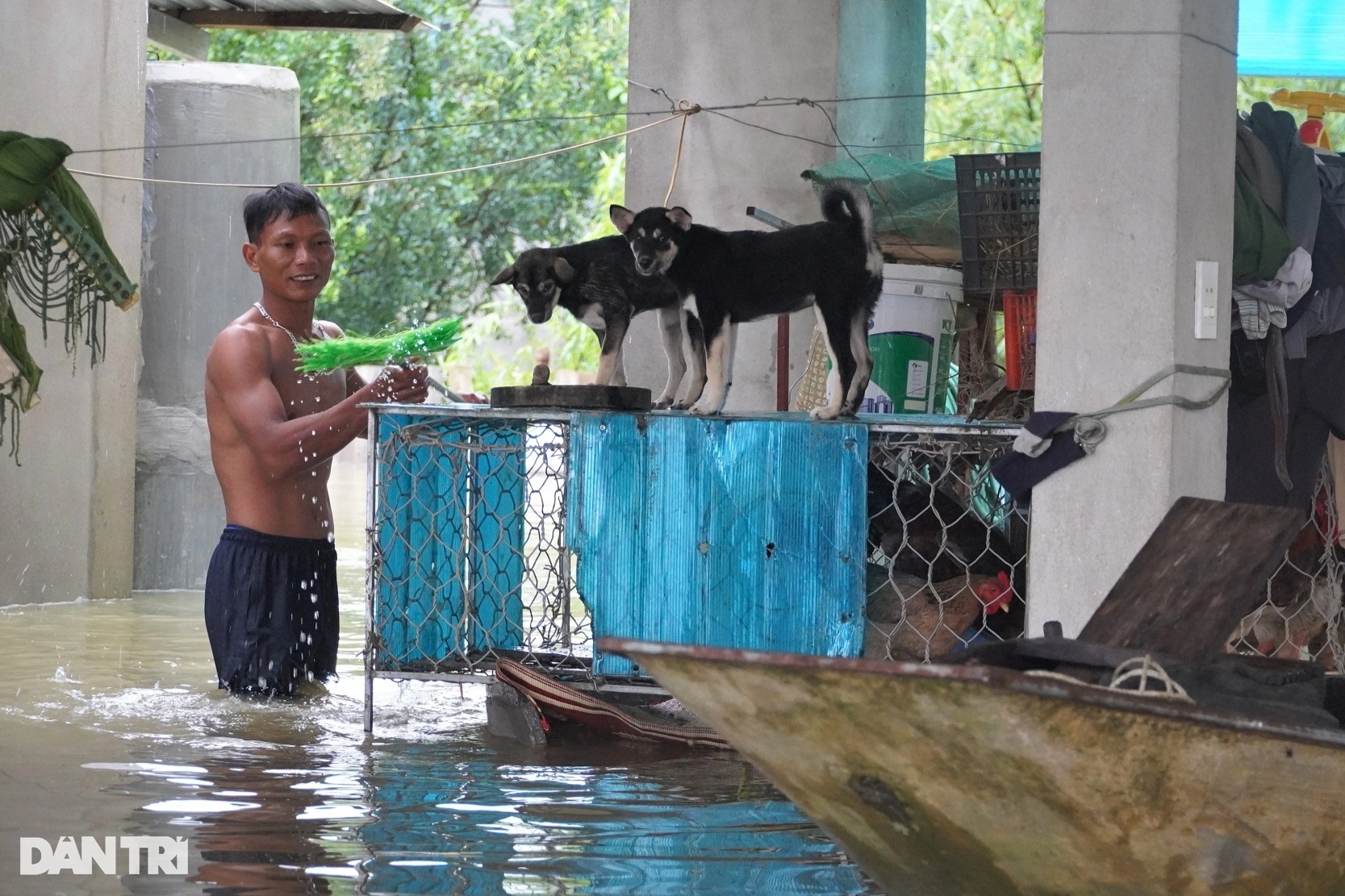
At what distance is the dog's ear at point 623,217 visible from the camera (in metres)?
5.18

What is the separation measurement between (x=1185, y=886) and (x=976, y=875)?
0.37m

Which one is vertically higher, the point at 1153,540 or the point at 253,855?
the point at 1153,540

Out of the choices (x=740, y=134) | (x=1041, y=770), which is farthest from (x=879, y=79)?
(x=1041, y=770)

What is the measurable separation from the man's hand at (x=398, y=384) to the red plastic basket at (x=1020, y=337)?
6.11 ft

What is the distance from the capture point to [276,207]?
580cm

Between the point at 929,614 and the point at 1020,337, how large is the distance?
36.8 inches

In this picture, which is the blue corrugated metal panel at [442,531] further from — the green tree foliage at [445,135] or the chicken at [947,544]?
the green tree foliage at [445,135]

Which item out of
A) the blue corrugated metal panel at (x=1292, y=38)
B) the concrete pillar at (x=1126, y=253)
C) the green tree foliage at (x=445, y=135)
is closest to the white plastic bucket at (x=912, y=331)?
the concrete pillar at (x=1126, y=253)

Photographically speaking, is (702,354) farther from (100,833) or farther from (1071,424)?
(100,833)

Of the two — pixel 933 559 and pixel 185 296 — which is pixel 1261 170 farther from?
pixel 185 296

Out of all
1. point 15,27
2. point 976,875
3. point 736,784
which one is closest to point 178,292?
point 15,27

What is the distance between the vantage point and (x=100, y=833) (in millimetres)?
3928

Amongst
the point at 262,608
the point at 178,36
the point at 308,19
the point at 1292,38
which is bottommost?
the point at 262,608

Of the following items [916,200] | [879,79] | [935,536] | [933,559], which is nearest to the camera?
[933,559]
